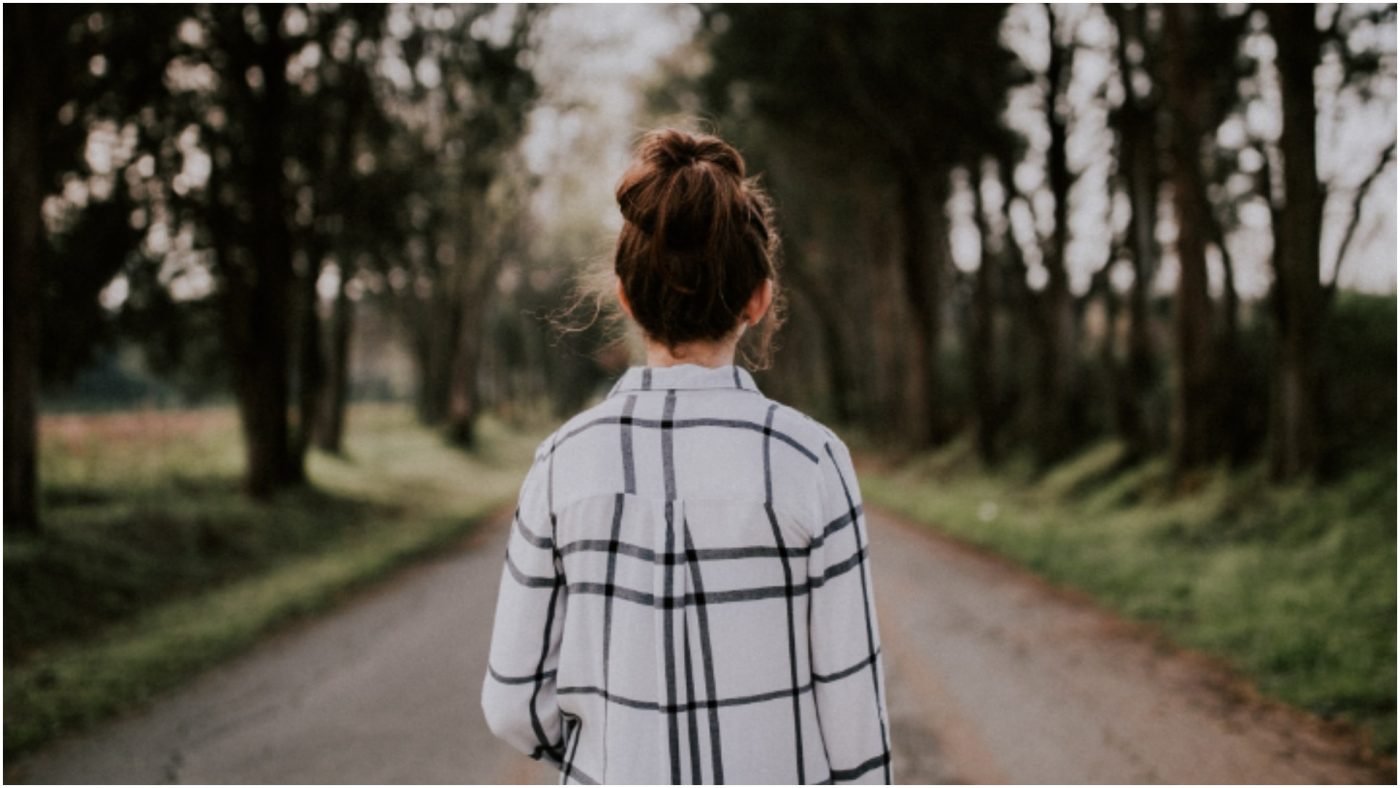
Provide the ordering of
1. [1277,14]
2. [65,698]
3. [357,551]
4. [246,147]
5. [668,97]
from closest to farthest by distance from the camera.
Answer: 1. [65,698]
2. [1277,14]
3. [357,551]
4. [246,147]
5. [668,97]

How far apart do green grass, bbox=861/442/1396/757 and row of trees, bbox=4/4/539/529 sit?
9578mm

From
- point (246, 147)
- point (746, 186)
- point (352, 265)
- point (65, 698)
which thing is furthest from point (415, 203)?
point (746, 186)

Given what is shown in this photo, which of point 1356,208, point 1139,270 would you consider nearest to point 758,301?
point 1356,208

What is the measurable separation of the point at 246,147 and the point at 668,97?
1177cm

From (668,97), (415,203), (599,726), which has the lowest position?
(599,726)

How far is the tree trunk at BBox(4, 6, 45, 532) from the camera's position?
8531 millimetres

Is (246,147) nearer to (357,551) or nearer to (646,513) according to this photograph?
(357,551)

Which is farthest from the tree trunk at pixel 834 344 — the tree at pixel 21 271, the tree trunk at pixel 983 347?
the tree at pixel 21 271

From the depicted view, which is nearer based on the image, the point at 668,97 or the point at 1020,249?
the point at 1020,249

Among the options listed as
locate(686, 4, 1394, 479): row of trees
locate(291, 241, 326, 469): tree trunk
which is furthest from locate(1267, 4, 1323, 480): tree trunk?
locate(291, 241, 326, 469): tree trunk

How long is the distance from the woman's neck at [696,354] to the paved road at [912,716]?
3237 millimetres

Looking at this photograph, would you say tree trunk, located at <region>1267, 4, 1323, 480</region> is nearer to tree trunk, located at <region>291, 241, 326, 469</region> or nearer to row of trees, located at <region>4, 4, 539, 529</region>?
row of trees, located at <region>4, 4, 539, 529</region>

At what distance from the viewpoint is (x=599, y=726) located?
1.75 m

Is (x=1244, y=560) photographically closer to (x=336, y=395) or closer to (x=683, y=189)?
(x=683, y=189)
